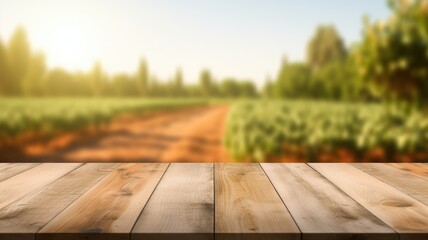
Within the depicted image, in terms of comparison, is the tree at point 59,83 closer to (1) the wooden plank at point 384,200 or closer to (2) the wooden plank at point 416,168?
(2) the wooden plank at point 416,168

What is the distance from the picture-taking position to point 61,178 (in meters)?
1.61

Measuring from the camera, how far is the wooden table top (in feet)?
3.28

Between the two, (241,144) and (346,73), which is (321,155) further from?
(346,73)

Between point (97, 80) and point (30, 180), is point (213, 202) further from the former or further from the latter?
point (97, 80)

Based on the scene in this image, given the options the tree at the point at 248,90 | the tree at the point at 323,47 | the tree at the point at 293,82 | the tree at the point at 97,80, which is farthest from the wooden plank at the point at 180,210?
the tree at the point at 248,90

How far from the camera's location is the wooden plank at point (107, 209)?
3.25ft

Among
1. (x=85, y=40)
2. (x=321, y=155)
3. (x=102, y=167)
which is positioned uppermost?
(x=85, y=40)

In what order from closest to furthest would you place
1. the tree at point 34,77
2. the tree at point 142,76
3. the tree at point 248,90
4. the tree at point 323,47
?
1. the tree at point 323,47
2. the tree at point 34,77
3. the tree at point 248,90
4. the tree at point 142,76

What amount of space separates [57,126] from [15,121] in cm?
156

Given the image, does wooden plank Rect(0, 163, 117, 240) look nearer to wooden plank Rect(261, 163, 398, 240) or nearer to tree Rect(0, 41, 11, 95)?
wooden plank Rect(261, 163, 398, 240)

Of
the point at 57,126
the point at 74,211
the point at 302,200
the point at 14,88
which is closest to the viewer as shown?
the point at 74,211

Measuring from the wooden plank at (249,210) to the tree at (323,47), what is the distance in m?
14.5

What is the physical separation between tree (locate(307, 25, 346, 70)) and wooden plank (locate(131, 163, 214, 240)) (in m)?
14.6

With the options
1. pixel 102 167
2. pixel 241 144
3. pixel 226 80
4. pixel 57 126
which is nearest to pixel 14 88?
pixel 226 80
